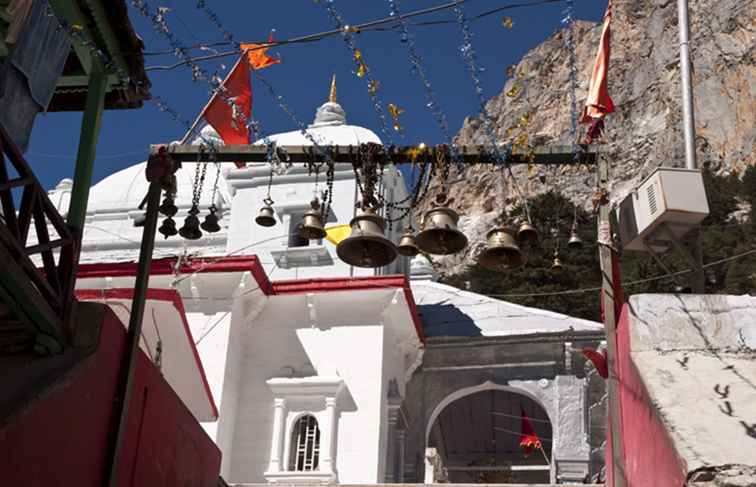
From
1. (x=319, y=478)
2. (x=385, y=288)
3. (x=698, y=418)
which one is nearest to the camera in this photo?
A: (x=698, y=418)

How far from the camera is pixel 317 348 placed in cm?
1892

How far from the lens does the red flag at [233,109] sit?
14656 millimetres

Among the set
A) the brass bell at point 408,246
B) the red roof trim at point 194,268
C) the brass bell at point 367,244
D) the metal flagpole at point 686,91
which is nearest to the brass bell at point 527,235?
the brass bell at point 408,246

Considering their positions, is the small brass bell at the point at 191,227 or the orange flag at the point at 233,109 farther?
the orange flag at the point at 233,109

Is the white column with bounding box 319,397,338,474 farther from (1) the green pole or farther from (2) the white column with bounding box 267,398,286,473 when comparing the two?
(1) the green pole

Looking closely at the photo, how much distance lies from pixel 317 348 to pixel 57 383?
12.1 m

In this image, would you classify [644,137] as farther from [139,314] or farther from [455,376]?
[139,314]

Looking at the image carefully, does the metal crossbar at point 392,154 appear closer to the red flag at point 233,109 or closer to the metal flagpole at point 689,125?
the metal flagpole at point 689,125

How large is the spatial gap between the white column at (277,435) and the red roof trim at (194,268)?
2.24m

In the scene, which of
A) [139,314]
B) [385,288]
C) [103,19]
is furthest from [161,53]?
[385,288]

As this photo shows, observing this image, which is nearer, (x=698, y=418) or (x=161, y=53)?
(x=698, y=418)

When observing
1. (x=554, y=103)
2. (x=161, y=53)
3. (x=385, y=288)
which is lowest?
(x=161, y=53)

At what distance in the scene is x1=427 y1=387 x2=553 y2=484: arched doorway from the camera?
23828 mm

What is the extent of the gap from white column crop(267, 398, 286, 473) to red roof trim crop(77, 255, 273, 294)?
224cm
